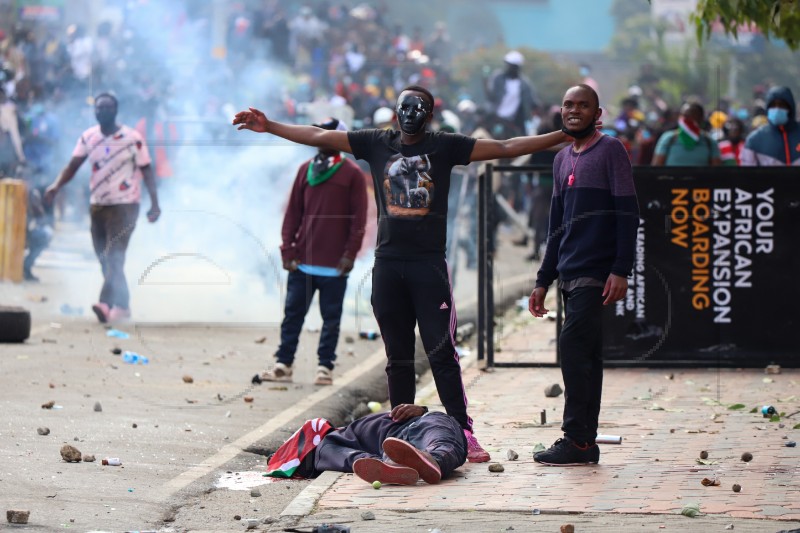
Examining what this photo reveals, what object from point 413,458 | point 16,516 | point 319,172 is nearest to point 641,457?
point 413,458

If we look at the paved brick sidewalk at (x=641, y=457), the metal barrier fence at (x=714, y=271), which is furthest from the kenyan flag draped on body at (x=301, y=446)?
the metal barrier fence at (x=714, y=271)

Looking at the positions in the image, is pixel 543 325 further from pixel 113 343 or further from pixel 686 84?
pixel 686 84

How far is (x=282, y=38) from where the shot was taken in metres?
29.3

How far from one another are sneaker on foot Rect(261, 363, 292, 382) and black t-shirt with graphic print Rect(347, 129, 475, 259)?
330 cm

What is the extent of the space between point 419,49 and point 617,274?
28714 mm

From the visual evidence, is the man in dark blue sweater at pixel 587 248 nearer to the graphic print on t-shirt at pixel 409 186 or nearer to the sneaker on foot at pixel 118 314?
the graphic print on t-shirt at pixel 409 186

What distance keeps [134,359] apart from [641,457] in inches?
192

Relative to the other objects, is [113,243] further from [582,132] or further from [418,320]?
[582,132]

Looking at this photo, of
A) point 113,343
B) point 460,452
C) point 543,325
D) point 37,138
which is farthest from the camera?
point 37,138

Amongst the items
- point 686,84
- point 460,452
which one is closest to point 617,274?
point 460,452

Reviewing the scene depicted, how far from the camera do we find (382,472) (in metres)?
6.26

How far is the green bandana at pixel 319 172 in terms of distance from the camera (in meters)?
10.2

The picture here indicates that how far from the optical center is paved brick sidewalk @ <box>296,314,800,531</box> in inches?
233

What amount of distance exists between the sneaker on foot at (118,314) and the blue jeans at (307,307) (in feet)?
10.0
